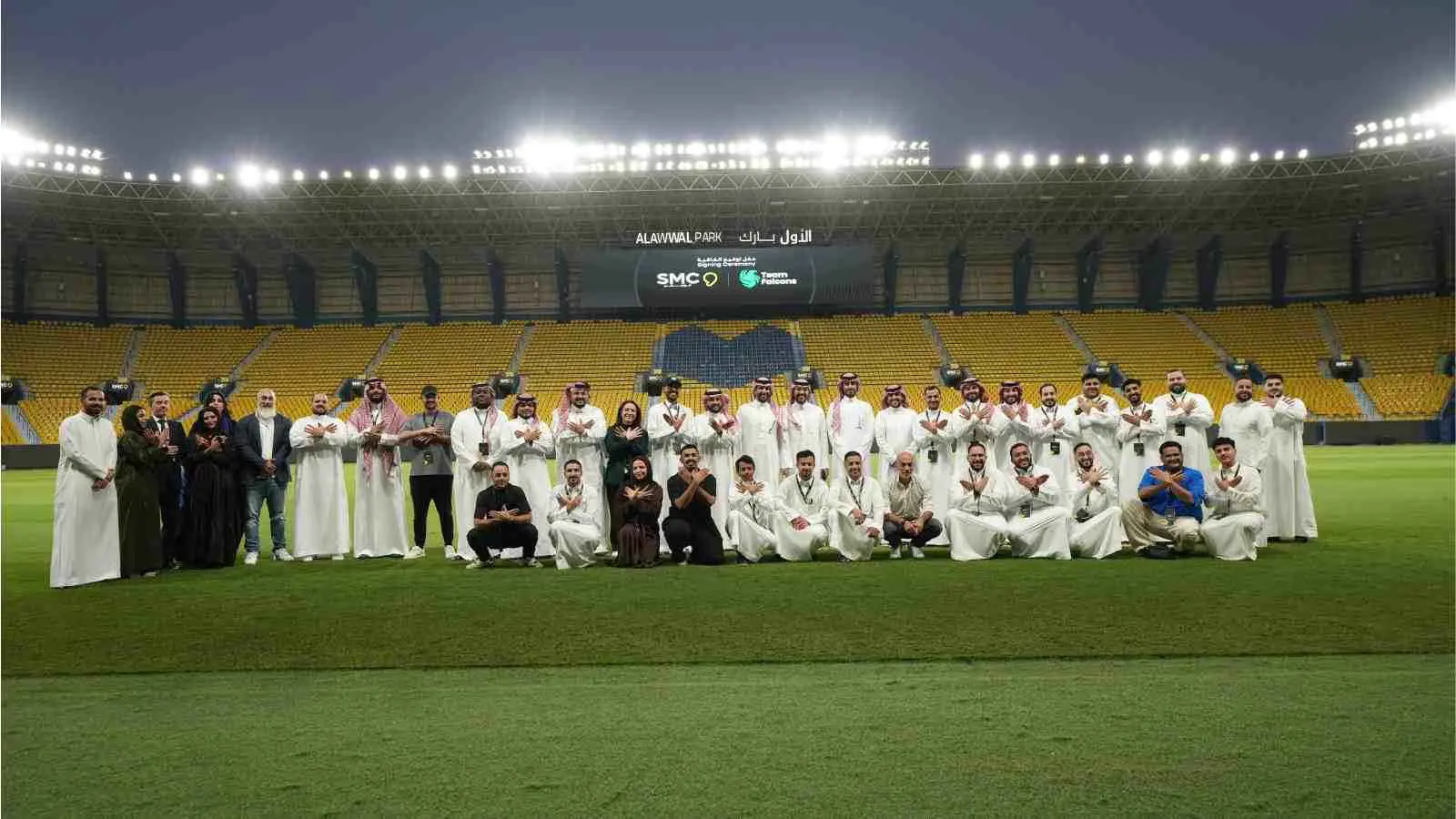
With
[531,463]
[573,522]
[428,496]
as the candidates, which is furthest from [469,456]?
[573,522]

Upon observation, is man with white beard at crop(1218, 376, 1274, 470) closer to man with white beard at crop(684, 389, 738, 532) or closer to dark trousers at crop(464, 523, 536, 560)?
man with white beard at crop(684, 389, 738, 532)

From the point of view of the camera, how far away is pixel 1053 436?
952 cm

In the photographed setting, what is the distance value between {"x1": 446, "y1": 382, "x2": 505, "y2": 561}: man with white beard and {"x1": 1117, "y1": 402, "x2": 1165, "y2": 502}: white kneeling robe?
6756 millimetres

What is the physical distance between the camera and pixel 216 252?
3359cm

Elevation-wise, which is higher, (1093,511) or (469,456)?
(469,456)

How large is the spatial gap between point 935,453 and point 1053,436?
126cm

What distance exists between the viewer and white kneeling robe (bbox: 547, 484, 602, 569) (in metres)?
8.26

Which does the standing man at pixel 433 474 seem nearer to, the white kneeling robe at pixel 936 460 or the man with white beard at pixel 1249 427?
the white kneeling robe at pixel 936 460

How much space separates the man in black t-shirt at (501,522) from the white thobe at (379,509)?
4.21 ft

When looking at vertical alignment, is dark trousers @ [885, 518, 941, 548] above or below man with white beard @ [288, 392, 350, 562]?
below

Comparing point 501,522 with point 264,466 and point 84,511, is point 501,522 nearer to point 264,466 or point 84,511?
point 264,466

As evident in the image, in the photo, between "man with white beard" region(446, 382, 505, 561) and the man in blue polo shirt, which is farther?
"man with white beard" region(446, 382, 505, 561)

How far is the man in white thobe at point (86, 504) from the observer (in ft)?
24.5

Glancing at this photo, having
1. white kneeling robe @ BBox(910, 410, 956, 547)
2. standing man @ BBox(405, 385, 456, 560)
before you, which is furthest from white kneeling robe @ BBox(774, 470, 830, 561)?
standing man @ BBox(405, 385, 456, 560)
